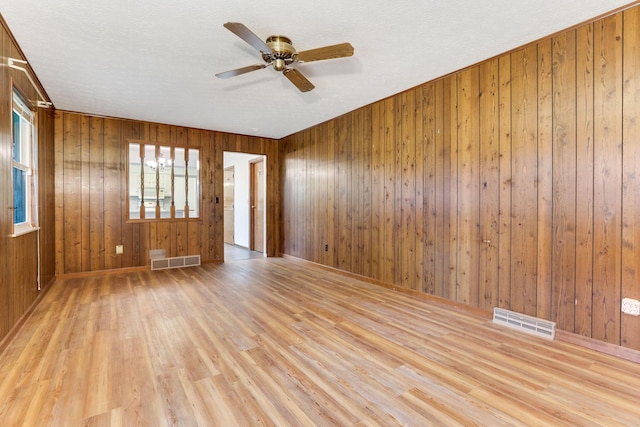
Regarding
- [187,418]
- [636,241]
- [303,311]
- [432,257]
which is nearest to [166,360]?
[187,418]

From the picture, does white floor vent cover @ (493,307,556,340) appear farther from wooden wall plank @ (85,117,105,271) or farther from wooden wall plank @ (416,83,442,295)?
wooden wall plank @ (85,117,105,271)

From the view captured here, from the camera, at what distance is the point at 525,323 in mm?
2645

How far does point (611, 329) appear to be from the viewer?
2240 millimetres

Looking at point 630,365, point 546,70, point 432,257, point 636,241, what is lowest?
point 630,365

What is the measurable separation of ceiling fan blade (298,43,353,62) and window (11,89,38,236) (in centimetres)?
259

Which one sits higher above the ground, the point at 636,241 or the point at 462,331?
the point at 636,241

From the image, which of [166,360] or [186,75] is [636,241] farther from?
[186,75]

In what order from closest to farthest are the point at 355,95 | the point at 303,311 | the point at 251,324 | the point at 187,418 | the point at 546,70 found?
the point at 187,418
the point at 546,70
the point at 251,324
the point at 303,311
the point at 355,95

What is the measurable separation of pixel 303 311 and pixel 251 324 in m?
0.57

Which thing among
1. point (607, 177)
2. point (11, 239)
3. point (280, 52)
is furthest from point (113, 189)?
point (607, 177)

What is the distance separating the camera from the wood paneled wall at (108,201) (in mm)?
4555

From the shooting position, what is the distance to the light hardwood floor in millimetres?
1596

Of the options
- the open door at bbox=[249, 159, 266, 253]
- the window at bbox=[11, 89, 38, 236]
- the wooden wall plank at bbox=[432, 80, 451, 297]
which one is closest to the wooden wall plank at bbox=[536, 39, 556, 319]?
the wooden wall plank at bbox=[432, 80, 451, 297]

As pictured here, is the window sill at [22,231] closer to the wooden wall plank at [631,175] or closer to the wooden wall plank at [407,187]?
the wooden wall plank at [407,187]
